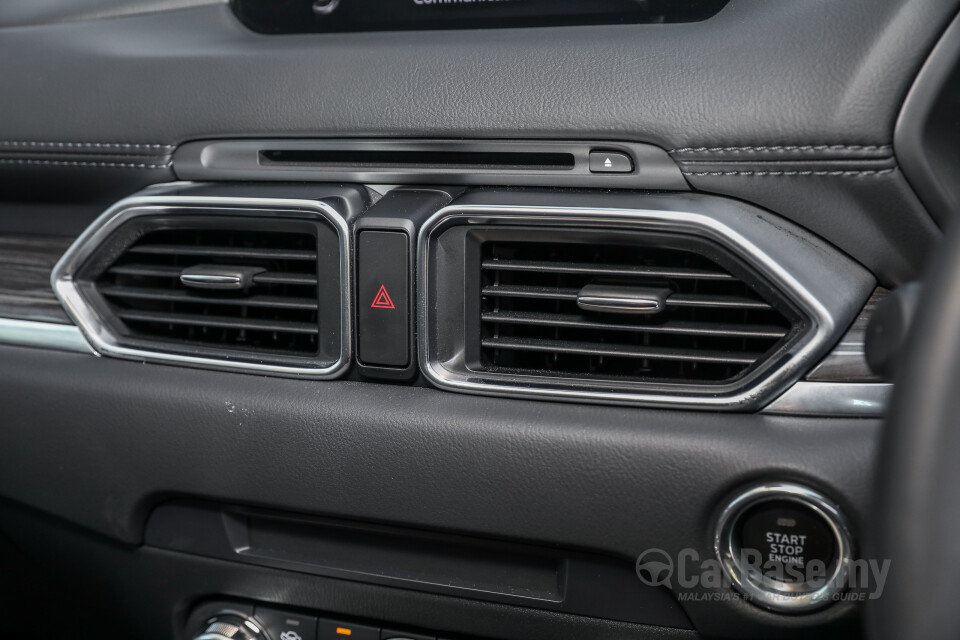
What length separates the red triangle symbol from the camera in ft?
4.28

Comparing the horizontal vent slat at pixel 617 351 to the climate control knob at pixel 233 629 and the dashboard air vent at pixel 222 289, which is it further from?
the climate control knob at pixel 233 629

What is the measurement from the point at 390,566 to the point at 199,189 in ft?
2.07

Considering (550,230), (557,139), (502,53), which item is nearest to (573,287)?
→ (550,230)

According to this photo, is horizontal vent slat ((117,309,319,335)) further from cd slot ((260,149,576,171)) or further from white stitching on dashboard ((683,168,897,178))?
white stitching on dashboard ((683,168,897,178))

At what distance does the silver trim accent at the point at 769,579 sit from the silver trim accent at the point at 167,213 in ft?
1.82

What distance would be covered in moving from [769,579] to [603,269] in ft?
1.43

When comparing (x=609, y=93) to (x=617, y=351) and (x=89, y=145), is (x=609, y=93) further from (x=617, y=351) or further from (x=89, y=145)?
(x=89, y=145)

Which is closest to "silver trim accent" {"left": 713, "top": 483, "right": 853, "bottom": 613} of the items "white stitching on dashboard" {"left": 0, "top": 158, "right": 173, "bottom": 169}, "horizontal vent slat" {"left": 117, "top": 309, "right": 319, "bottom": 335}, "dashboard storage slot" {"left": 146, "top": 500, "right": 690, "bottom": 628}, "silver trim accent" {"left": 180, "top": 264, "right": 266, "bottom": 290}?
"dashboard storage slot" {"left": 146, "top": 500, "right": 690, "bottom": 628}

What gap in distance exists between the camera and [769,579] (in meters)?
1.18

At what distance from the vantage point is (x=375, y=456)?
1.31 m

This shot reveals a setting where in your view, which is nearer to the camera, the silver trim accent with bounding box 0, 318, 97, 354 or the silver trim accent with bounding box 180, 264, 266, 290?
the silver trim accent with bounding box 180, 264, 266, 290

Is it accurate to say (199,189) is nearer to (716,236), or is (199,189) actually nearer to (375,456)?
(375,456)

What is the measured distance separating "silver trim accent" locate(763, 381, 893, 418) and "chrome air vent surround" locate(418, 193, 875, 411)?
2 centimetres

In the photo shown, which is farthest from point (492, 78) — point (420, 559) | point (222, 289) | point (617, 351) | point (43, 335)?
point (43, 335)
